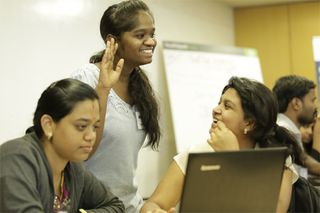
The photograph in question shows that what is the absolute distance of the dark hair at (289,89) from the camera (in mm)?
4337

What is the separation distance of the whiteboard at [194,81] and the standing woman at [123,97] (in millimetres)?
2778

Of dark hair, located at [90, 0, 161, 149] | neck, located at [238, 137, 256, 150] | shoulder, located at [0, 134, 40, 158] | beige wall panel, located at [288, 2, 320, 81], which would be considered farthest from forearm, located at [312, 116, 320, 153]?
shoulder, located at [0, 134, 40, 158]

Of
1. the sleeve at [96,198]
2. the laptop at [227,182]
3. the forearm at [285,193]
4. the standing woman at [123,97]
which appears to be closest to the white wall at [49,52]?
the standing woman at [123,97]

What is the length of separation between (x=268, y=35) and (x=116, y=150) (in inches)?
190

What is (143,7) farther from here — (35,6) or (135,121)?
(35,6)

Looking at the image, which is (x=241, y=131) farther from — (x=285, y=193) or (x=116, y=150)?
(x=116, y=150)

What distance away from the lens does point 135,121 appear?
2258 millimetres

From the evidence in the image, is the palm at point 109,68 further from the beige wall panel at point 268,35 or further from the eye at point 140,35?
the beige wall panel at point 268,35

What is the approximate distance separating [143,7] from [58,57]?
165 centimetres

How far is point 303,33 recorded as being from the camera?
6.41 meters

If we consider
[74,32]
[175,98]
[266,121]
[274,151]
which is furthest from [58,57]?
[274,151]

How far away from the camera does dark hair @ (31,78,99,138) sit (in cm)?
170

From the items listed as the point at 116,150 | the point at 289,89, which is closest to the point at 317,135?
the point at 289,89

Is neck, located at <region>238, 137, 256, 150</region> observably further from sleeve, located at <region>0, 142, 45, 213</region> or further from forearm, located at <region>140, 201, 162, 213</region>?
sleeve, located at <region>0, 142, 45, 213</region>
